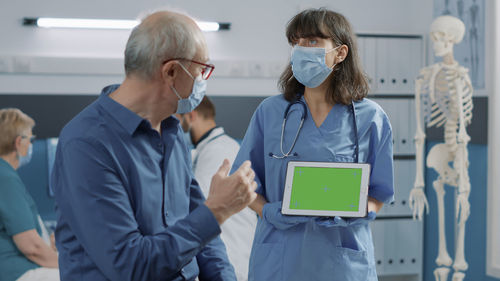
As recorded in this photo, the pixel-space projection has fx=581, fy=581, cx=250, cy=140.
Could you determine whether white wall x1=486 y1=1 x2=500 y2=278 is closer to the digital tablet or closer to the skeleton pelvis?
the skeleton pelvis

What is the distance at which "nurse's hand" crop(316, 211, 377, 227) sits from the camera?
5.72 ft

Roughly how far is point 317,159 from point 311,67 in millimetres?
301

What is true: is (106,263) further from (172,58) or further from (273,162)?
(273,162)

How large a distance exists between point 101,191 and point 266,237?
82 cm

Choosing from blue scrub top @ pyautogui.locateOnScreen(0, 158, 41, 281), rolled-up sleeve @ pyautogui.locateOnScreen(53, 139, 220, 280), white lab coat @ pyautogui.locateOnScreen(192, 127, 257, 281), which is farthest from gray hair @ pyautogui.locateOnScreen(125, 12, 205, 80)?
white lab coat @ pyautogui.locateOnScreen(192, 127, 257, 281)

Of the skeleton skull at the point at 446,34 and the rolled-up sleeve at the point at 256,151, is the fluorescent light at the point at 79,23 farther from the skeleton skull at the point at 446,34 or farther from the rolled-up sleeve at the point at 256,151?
the rolled-up sleeve at the point at 256,151

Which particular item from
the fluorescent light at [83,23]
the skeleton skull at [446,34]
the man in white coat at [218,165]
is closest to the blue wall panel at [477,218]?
the skeleton skull at [446,34]

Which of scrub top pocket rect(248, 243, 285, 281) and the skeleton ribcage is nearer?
scrub top pocket rect(248, 243, 285, 281)

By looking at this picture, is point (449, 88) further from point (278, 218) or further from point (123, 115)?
point (123, 115)

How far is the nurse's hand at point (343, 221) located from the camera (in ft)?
5.72

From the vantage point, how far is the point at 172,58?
1283mm

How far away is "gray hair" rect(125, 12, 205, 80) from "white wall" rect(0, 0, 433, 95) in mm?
2887

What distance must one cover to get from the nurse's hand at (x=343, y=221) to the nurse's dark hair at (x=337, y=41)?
1.27 feet

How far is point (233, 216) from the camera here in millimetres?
3283
